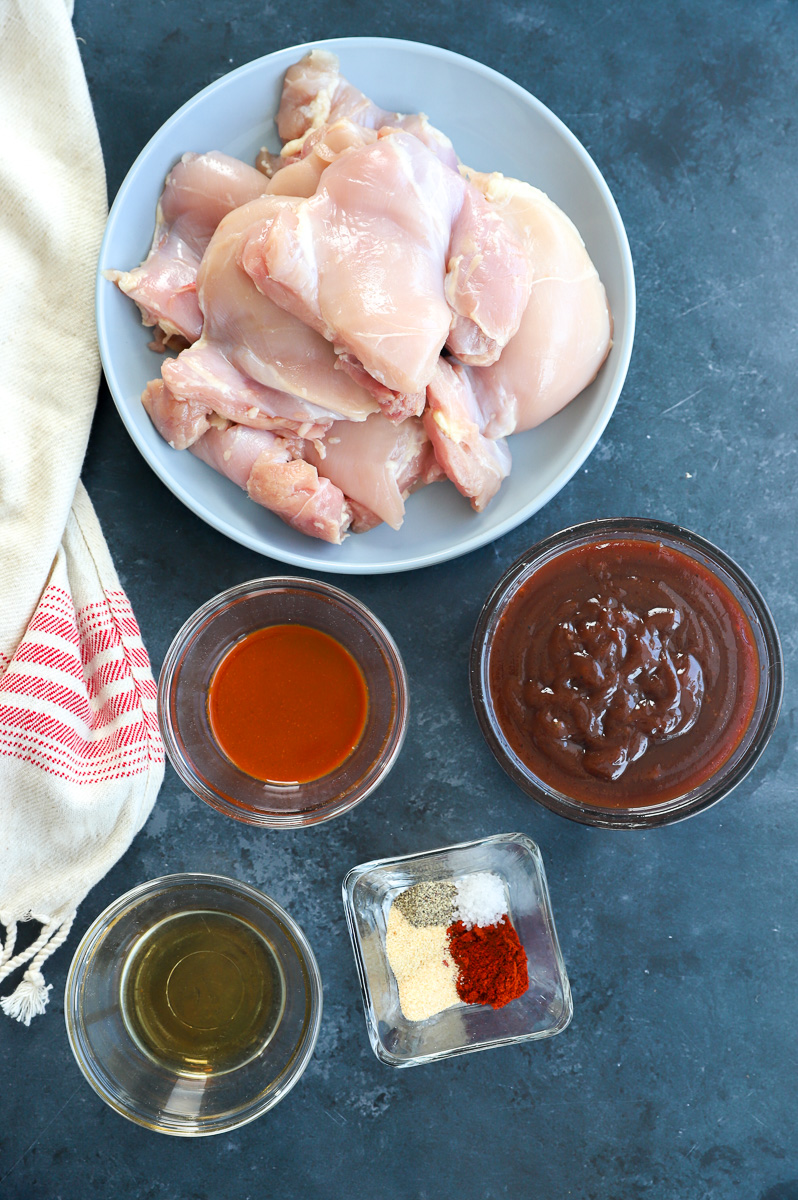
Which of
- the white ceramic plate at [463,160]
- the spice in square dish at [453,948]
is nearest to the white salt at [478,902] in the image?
the spice in square dish at [453,948]

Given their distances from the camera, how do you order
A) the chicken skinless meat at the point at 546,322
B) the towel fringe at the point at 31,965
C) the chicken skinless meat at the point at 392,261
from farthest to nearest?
the towel fringe at the point at 31,965
the chicken skinless meat at the point at 546,322
the chicken skinless meat at the point at 392,261

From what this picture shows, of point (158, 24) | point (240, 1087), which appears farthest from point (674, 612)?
point (158, 24)

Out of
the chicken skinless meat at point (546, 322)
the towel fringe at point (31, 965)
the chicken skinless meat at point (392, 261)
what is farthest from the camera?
the towel fringe at point (31, 965)

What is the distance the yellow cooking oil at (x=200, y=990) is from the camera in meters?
1.75

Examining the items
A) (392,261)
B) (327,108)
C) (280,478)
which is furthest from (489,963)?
(327,108)

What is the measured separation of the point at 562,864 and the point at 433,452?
0.96 meters

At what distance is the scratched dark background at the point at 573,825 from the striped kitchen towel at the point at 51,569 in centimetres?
11

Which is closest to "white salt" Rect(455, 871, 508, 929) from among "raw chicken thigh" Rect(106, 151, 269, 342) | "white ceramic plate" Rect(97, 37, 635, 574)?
"white ceramic plate" Rect(97, 37, 635, 574)

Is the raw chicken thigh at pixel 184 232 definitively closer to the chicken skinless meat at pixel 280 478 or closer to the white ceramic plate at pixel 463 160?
the white ceramic plate at pixel 463 160

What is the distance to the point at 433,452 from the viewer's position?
1.68 metres

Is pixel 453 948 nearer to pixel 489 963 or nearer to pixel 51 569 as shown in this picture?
pixel 489 963

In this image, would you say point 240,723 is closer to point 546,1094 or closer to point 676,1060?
point 546,1094

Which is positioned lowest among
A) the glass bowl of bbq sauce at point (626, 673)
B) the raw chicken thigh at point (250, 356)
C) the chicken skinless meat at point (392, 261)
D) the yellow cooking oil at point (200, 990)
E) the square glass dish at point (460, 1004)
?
the yellow cooking oil at point (200, 990)

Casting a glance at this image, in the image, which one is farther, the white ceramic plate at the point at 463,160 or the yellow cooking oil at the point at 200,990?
the yellow cooking oil at the point at 200,990
